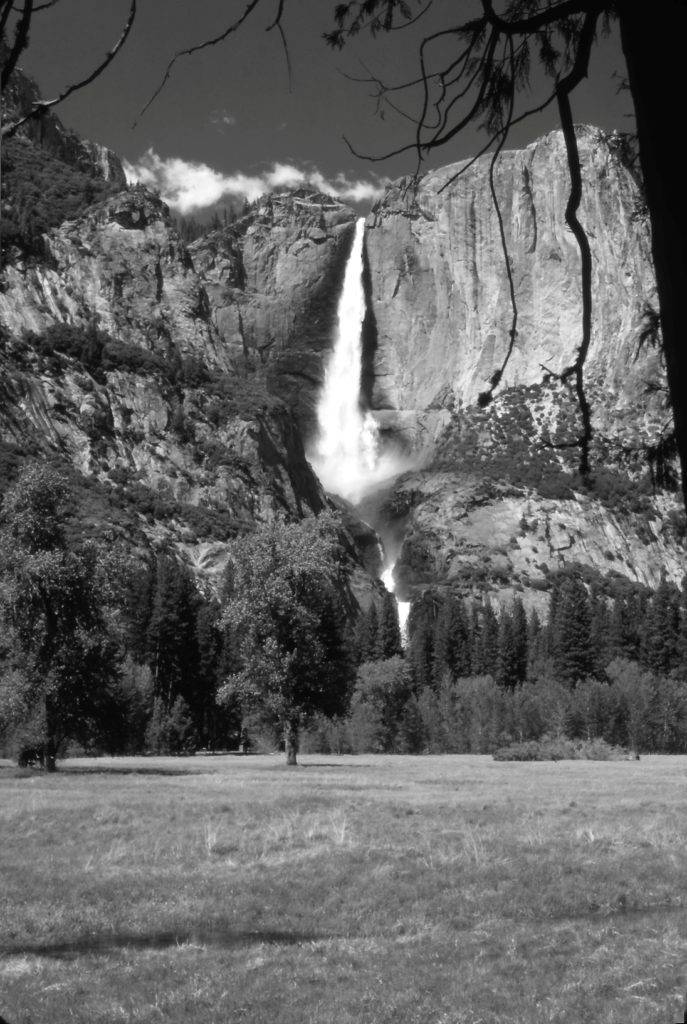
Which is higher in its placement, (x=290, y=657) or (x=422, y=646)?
(x=422, y=646)

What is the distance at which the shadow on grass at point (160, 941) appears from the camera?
10.6m

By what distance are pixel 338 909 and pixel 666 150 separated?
13415 mm

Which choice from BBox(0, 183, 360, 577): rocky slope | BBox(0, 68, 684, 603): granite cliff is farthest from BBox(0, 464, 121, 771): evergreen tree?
BBox(0, 183, 360, 577): rocky slope

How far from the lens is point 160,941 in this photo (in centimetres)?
1134

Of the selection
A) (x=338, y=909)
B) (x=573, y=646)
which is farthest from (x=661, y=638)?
(x=338, y=909)

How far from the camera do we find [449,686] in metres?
106

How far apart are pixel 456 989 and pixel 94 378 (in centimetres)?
14199

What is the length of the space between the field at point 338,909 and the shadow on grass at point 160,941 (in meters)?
0.05

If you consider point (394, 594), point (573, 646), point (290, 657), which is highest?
point (394, 594)

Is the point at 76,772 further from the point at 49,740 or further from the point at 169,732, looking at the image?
the point at 169,732

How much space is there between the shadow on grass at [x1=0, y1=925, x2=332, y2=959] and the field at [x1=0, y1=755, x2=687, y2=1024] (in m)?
0.05

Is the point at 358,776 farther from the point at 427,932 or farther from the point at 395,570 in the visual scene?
the point at 395,570

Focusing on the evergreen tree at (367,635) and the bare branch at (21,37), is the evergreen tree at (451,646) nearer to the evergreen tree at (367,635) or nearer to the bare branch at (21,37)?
the evergreen tree at (367,635)

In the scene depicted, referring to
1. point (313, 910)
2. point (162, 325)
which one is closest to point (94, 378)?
point (162, 325)
